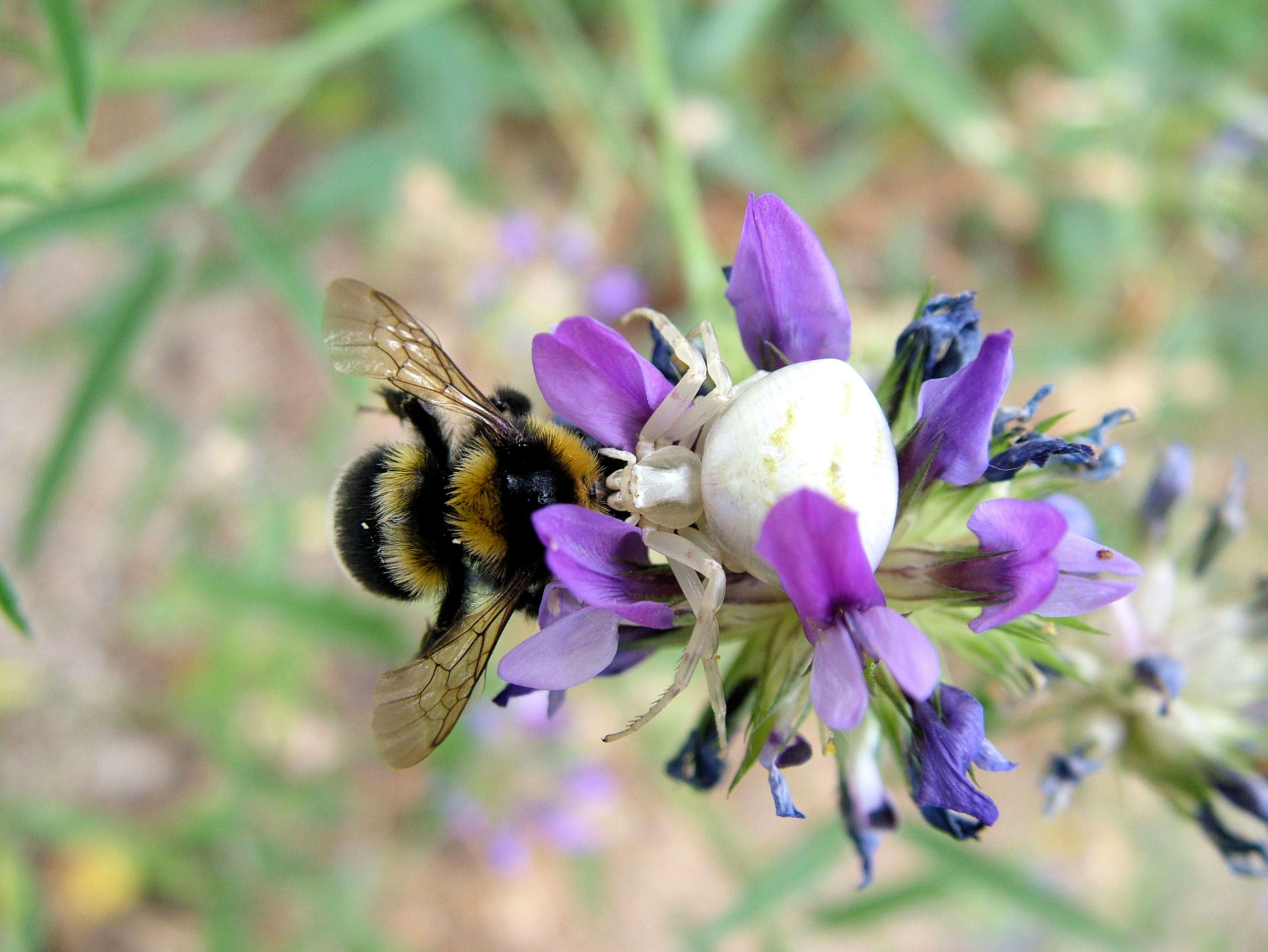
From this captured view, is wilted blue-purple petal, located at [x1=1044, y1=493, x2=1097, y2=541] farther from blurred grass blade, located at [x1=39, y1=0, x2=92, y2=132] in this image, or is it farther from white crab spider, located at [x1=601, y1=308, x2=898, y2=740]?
blurred grass blade, located at [x1=39, y1=0, x2=92, y2=132]

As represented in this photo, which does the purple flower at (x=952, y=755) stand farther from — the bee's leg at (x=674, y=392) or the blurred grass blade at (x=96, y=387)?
the blurred grass blade at (x=96, y=387)

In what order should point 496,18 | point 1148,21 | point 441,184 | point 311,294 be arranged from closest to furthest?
point 311,294, point 441,184, point 1148,21, point 496,18

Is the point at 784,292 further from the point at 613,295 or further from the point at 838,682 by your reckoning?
the point at 613,295

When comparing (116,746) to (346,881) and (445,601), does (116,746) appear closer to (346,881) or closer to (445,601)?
(346,881)

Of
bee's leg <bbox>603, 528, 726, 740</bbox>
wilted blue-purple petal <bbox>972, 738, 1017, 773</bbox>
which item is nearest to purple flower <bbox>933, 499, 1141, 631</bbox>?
wilted blue-purple petal <bbox>972, 738, 1017, 773</bbox>

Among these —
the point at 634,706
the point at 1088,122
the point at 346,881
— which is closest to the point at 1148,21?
the point at 1088,122

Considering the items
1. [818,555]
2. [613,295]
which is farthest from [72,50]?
[613,295]

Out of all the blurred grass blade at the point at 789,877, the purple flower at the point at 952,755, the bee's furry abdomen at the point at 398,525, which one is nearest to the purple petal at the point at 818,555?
the purple flower at the point at 952,755
